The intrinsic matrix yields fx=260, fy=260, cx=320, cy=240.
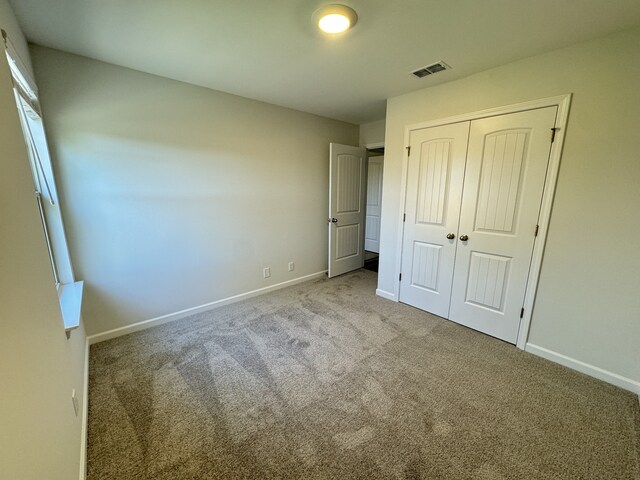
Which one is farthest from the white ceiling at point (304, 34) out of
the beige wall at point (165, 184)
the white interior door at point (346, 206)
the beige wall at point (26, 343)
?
the white interior door at point (346, 206)

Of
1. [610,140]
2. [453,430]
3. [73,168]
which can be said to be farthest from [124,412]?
[610,140]

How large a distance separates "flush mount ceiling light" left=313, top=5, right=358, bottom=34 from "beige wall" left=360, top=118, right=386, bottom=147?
7.96 ft

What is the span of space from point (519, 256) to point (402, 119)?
1761 mm

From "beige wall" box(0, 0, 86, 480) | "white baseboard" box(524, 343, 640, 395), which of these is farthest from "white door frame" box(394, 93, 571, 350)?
"beige wall" box(0, 0, 86, 480)

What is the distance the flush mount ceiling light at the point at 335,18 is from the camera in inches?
57.2

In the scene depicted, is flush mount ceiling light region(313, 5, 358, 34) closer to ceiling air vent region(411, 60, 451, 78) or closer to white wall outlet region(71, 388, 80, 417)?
ceiling air vent region(411, 60, 451, 78)

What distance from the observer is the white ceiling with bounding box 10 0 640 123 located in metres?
1.47

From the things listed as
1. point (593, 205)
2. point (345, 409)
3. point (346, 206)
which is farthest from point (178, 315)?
point (593, 205)

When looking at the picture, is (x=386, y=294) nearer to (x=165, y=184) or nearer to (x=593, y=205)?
(x=593, y=205)

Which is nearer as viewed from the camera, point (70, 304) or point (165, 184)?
point (70, 304)

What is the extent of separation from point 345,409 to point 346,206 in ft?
9.32

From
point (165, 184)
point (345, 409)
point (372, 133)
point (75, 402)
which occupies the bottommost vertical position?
point (345, 409)

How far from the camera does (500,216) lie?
2.29 metres

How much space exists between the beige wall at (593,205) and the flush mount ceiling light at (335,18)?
1.42m
